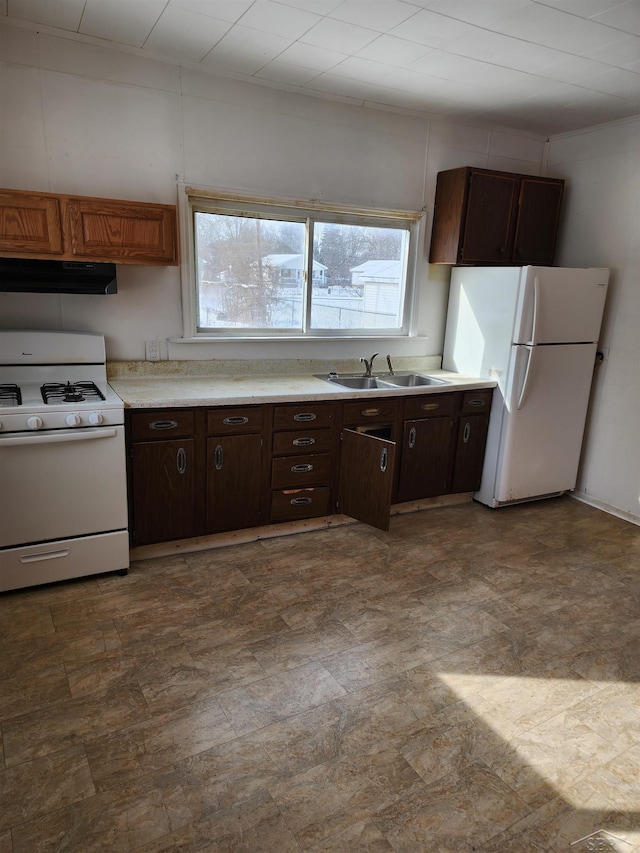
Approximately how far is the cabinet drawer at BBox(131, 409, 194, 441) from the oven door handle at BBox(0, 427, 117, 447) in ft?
0.54

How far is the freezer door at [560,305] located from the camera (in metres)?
3.50

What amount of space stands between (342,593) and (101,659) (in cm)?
113

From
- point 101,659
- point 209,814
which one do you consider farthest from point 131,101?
point 209,814

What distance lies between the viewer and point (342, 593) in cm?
276

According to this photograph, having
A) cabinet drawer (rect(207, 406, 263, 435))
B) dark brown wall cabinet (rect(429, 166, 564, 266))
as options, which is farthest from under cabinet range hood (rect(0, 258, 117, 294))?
dark brown wall cabinet (rect(429, 166, 564, 266))

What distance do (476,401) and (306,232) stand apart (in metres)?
1.60

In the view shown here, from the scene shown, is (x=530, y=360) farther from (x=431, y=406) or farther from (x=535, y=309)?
(x=431, y=406)

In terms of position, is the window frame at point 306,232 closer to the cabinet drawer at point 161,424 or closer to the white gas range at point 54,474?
the cabinet drawer at point 161,424

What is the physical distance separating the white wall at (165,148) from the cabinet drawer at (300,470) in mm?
807

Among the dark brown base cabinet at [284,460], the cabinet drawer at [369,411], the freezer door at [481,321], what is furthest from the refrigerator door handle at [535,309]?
the cabinet drawer at [369,411]

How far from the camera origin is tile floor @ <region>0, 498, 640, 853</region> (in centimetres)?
156

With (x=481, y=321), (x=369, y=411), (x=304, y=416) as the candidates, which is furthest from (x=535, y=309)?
(x=304, y=416)

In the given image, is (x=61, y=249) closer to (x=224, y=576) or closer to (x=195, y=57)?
(x=195, y=57)

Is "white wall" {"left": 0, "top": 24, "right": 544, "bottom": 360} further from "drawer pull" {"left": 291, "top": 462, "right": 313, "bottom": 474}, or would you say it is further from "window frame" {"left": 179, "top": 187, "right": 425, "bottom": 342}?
"drawer pull" {"left": 291, "top": 462, "right": 313, "bottom": 474}
